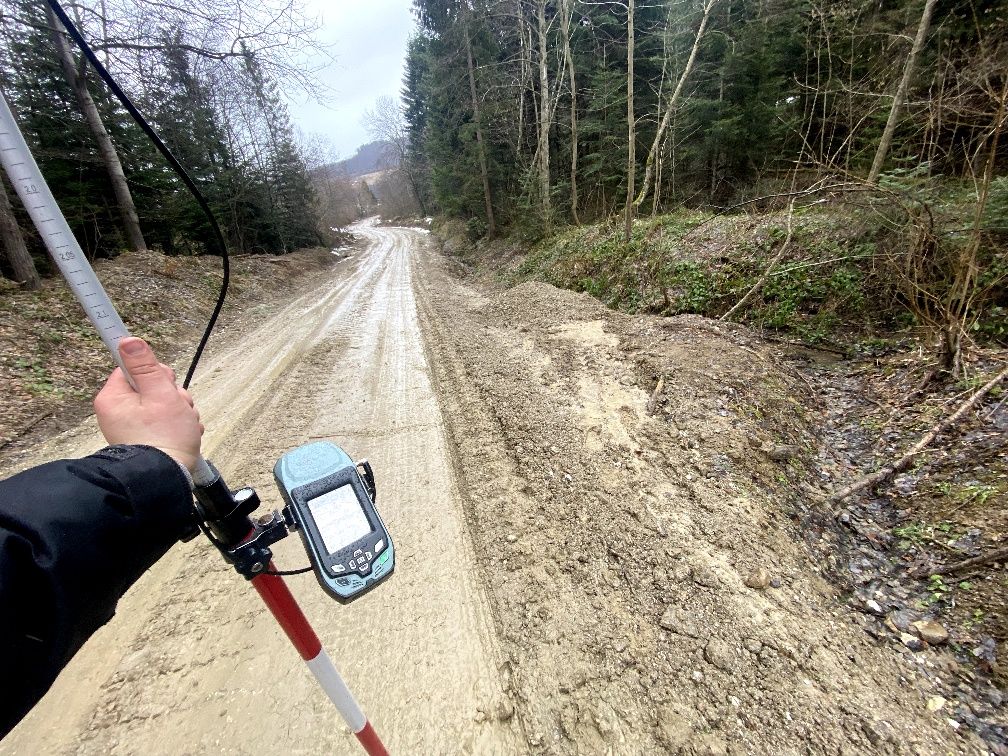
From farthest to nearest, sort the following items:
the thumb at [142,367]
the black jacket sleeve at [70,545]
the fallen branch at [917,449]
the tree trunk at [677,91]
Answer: the tree trunk at [677,91] < the fallen branch at [917,449] < the thumb at [142,367] < the black jacket sleeve at [70,545]

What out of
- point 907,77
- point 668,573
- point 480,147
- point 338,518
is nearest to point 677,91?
point 907,77

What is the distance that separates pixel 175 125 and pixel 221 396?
42.2ft

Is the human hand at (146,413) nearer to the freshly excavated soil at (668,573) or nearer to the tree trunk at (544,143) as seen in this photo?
the freshly excavated soil at (668,573)

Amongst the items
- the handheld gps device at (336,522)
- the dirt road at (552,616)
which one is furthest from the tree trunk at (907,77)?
the handheld gps device at (336,522)

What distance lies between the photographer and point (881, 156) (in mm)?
7535

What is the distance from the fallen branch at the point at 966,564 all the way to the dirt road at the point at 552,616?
0.59 meters

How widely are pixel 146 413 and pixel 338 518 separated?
559 mm

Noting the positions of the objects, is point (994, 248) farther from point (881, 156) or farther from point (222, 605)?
point (222, 605)

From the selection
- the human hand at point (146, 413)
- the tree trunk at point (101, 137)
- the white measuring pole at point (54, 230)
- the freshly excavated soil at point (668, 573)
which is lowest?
the freshly excavated soil at point (668, 573)

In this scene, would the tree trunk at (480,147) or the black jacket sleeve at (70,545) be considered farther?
the tree trunk at (480,147)

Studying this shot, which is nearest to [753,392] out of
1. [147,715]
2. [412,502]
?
[412,502]

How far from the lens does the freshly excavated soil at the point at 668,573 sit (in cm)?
182

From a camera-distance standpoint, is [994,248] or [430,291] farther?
[430,291]

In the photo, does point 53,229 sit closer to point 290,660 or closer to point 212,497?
point 212,497
